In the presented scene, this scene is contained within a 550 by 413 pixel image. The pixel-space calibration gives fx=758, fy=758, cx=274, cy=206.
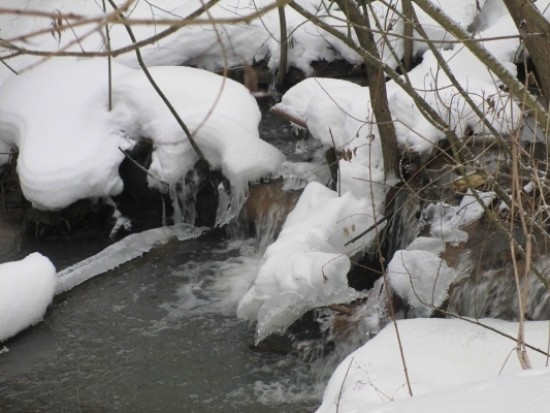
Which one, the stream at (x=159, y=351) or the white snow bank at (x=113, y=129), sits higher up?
the white snow bank at (x=113, y=129)

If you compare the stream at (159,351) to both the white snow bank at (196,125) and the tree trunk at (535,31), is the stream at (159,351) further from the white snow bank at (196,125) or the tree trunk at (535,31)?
the tree trunk at (535,31)

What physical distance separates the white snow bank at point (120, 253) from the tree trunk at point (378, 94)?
2.03 meters

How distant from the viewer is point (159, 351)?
16.5ft

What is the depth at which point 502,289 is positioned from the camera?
4465 mm

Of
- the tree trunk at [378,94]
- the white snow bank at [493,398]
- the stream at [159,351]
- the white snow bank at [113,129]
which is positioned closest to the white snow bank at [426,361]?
the stream at [159,351]

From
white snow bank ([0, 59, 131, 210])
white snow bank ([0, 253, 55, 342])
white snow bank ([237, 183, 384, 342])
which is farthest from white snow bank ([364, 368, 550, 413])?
white snow bank ([0, 59, 131, 210])

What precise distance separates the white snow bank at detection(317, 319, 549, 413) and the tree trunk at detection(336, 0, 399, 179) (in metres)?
1.24

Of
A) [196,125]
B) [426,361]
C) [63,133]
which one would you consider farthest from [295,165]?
[426,361]

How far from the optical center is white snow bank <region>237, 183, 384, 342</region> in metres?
4.93

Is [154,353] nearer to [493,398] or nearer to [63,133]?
[63,133]

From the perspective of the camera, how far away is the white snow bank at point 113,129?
653 centimetres

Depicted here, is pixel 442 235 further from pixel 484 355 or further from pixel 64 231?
pixel 64 231

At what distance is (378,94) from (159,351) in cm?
223

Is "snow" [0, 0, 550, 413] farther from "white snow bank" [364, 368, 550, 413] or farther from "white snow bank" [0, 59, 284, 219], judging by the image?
"white snow bank" [364, 368, 550, 413]
